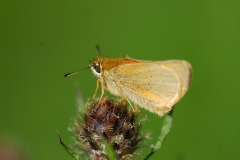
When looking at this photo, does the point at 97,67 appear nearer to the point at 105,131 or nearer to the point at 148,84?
the point at 148,84

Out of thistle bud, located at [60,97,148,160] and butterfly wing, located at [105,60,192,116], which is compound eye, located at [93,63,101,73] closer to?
butterfly wing, located at [105,60,192,116]

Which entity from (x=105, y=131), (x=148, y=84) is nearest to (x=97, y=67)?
(x=148, y=84)

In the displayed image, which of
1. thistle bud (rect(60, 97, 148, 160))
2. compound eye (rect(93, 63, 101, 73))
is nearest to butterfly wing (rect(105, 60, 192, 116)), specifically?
compound eye (rect(93, 63, 101, 73))

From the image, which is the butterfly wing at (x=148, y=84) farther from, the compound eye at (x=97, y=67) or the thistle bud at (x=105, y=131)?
the thistle bud at (x=105, y=131)

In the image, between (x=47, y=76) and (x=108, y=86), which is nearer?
(x=108, y=86)

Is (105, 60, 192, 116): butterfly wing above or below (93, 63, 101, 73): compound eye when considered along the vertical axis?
below

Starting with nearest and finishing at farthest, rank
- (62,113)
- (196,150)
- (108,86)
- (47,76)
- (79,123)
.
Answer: (79,123), (108,86), (196,150), (62,113), (47,76)

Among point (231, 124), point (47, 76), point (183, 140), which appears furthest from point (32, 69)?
point (231, 124)

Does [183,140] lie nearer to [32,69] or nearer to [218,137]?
[218,137]

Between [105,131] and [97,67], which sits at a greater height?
[97,67]

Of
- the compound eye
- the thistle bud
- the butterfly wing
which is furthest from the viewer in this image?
the compound eye

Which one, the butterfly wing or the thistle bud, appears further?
the butterfly wing
